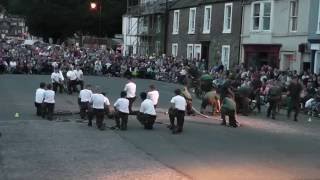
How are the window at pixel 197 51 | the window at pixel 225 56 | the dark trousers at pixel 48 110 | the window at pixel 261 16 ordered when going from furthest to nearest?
→ the window at pixel 197 51 → the window at pixel 225 56 → the window at pixel 261 16 → the dark trousers at pixel 48 110

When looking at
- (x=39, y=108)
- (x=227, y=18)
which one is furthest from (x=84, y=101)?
(x=227, y=18)

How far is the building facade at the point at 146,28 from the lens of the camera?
60.5 meters

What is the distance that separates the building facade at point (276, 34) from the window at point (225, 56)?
223 centimetres

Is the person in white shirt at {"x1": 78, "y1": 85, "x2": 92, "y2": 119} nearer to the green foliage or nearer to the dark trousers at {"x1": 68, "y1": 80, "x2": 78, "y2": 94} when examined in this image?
the dark trousers at {"x1": 68, "y1": 80, "x2": 78, "y2": 94}

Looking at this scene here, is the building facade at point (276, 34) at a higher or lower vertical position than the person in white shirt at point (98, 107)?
higher

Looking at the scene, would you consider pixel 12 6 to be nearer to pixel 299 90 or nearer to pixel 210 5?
pixel 210 5

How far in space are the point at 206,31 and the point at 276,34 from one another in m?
10.7

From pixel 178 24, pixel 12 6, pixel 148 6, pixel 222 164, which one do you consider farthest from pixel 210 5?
pixel 12 6

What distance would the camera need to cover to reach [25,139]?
18.4 metres

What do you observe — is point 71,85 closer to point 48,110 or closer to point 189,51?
point 48,110

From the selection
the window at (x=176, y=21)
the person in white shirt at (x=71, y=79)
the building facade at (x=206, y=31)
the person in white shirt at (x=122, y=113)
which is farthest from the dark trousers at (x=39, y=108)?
the window at (x=176, y=21)

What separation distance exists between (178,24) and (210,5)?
21.5 feet

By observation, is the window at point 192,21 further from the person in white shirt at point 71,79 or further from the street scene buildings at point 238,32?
the person in white shirt at point 71,79

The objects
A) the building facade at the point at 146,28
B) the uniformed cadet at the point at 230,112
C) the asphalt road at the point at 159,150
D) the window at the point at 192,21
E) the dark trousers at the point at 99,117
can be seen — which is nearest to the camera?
the asphalt road at the point at 159,150
